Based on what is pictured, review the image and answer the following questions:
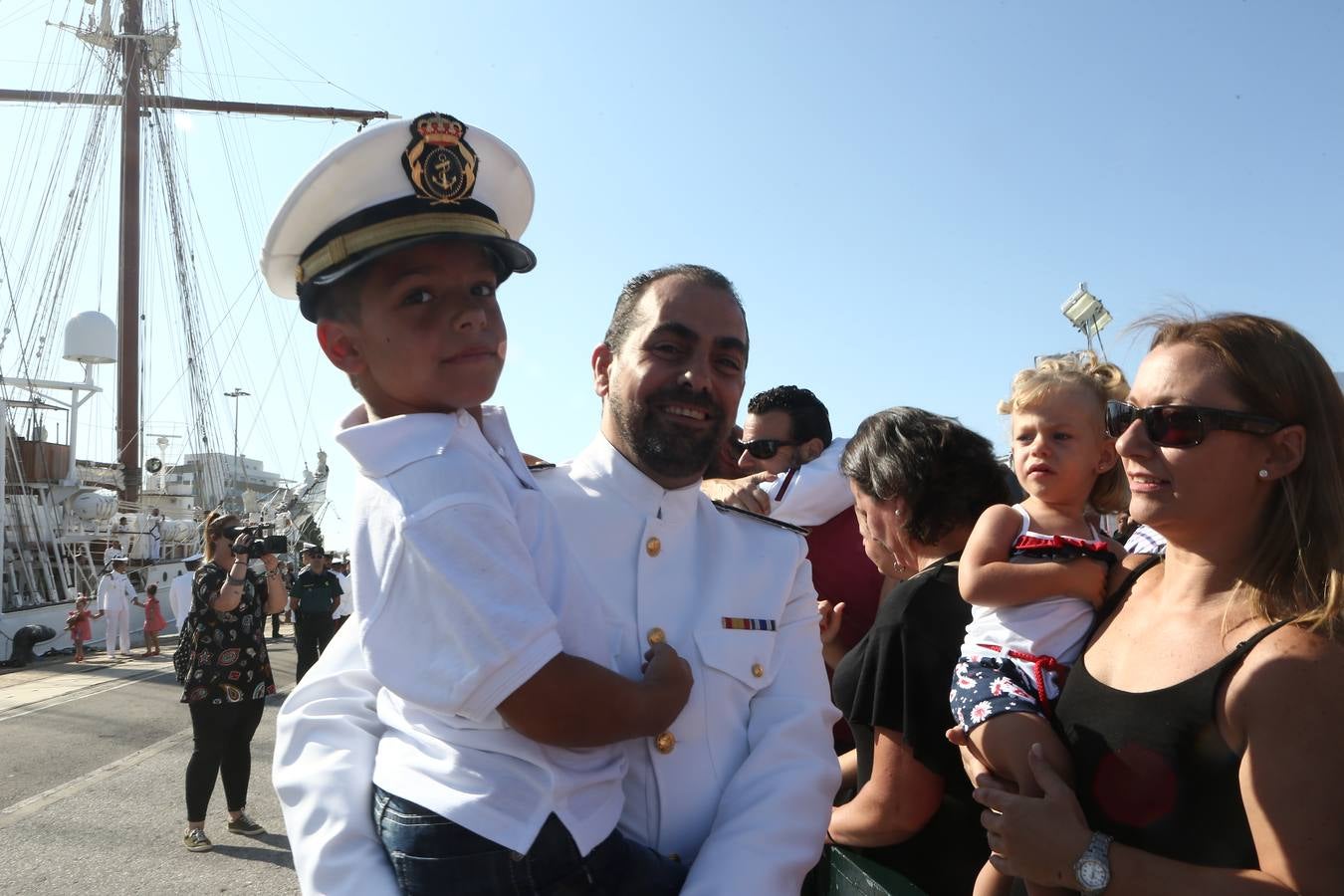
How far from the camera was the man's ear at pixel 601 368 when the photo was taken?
7.79ft

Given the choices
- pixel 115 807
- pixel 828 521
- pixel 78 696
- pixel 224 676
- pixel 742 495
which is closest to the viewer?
pixel 742 495

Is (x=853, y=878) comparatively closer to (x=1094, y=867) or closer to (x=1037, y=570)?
(x=1094, y=867)

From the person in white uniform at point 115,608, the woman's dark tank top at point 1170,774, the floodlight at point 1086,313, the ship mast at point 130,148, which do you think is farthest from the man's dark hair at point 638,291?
the ship mast at point 130,148

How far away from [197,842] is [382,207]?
6013 mm

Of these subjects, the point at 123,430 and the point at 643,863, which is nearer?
the point at 643,863

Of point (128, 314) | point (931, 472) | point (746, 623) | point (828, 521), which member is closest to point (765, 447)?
point (828, 521)

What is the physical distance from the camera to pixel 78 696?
547 inches

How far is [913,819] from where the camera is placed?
8.07 feet

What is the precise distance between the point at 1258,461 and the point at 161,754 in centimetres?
1010

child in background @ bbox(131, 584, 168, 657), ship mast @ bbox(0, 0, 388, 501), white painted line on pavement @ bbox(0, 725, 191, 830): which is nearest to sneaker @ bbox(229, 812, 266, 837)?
white painted line on pavement @ bbox(0, 725, 191, 830)

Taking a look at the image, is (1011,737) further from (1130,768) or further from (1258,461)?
Answer: (1258,461)

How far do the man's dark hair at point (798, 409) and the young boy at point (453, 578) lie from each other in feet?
8.91

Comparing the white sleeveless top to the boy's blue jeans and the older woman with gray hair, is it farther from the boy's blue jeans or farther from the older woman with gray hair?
the boy's blue jeans

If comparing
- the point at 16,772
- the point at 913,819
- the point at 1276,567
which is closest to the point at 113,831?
the point at 16,772
